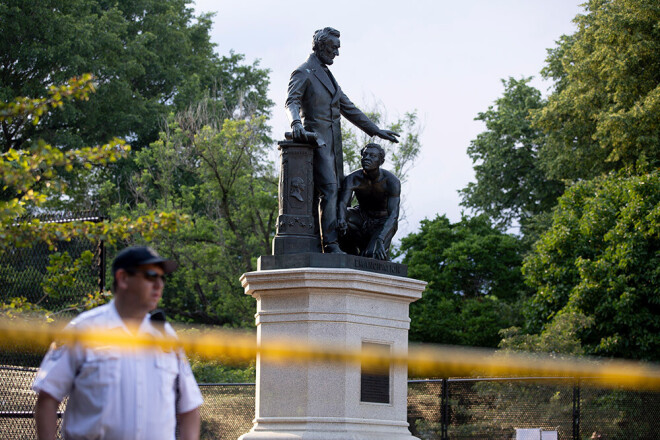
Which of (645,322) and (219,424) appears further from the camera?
(645,322)

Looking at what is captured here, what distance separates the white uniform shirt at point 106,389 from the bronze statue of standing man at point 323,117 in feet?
24.7

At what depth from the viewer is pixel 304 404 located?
36.5 ft

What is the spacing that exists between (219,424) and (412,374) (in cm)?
1157

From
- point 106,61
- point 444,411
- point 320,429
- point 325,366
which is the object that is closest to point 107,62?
point 106,61

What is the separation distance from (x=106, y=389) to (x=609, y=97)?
27.1 metres

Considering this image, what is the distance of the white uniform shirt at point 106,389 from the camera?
13.9ft

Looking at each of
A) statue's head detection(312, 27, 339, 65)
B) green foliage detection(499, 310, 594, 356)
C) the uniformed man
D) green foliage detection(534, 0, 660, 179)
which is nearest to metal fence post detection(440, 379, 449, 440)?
green foliage detection(499, 310, 594, 356)

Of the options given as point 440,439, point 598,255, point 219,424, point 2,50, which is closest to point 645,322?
point 598,255

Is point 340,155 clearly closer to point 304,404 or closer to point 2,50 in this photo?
point 304,404

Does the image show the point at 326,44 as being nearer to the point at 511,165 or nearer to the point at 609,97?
the point at 609,97

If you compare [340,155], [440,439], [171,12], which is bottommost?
[440,439]

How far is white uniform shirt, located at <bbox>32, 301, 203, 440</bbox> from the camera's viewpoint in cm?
425

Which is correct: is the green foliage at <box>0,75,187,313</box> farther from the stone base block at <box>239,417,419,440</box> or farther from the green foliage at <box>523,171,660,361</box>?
the green foliage at <box>523,171,660,361</box>

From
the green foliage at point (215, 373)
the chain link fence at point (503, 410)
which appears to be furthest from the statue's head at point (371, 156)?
the green foliage at point (215, 373)
